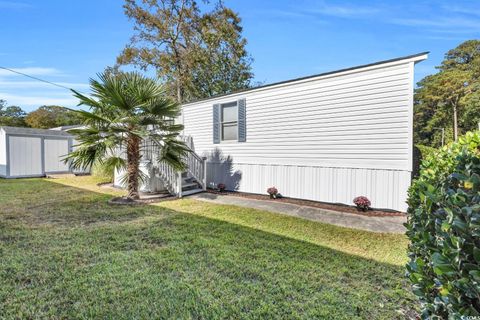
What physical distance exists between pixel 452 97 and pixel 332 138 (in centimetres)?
3098

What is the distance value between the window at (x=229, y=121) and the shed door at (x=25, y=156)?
10.9 m

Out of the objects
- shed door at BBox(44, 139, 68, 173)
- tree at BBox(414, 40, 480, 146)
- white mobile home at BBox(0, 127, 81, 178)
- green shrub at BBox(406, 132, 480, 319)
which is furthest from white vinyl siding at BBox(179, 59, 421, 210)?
tree at BBox(414, 40, 480, 146)

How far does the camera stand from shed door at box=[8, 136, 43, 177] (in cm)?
1245

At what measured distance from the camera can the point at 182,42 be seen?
53.5 feet

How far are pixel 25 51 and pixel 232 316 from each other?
15.5 meters

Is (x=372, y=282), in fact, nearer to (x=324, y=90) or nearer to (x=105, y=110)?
(x=324, y=90)

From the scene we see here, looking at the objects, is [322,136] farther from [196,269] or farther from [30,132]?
[30,132]

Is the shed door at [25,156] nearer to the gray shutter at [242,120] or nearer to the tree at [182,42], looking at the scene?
the tree at [182,42]

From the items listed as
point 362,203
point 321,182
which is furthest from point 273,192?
point 362,203

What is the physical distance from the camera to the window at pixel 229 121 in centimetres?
866

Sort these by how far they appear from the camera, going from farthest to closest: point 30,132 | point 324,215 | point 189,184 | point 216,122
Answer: point 30,132
point 216,122
point 189,184
point 324,215

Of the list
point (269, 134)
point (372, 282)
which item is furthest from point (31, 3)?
point (372, 282)

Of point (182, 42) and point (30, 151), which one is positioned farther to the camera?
point (182, 42)

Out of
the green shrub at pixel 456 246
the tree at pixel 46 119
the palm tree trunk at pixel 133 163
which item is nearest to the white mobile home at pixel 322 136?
the palm tree trunk at pixel 133 163
